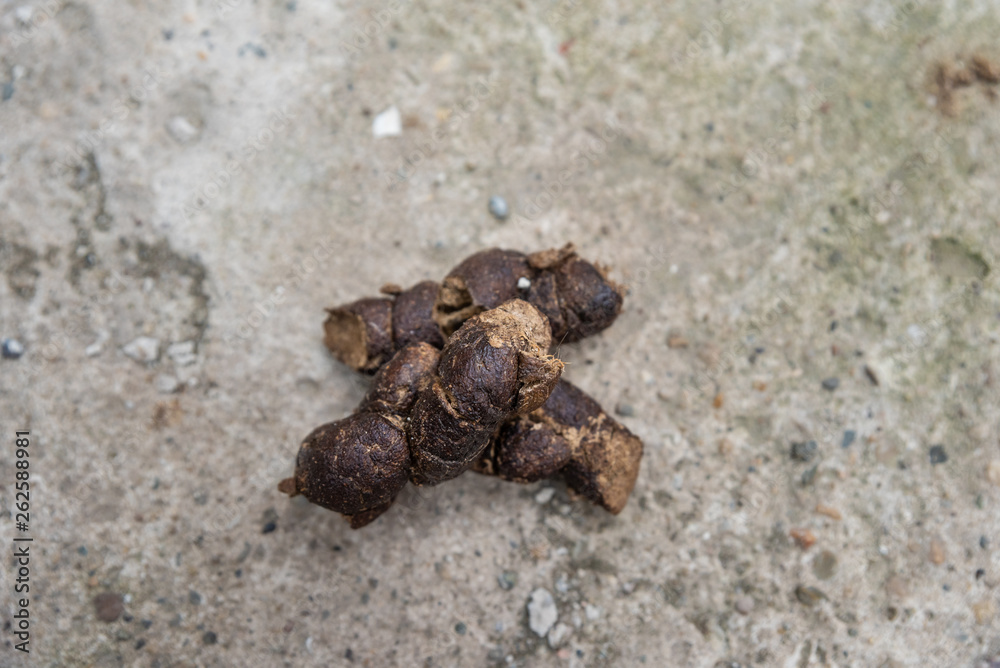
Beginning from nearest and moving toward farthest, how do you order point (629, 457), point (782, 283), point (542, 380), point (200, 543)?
point (542, 380) < point (629, 457) < point (200, 543) < point (782, 283)

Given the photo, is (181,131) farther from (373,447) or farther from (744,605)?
(744,605)

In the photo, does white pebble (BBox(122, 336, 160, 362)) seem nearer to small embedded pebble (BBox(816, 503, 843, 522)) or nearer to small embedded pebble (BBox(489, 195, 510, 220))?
small embedded pebble (BBox(489, 195, 510, 220))

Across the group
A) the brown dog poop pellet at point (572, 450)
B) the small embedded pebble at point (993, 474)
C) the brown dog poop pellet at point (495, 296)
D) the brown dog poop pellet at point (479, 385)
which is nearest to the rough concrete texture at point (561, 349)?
the small embedded pebble at point (993, 474)

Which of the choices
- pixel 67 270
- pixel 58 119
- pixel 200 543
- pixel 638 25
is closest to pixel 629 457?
pixel 200 543

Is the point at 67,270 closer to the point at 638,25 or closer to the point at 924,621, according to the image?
the point at 638,25

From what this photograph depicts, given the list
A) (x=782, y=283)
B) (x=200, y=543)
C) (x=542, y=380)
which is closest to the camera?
(x=542, y=380)

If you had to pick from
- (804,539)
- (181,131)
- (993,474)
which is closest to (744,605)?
(804,539)
